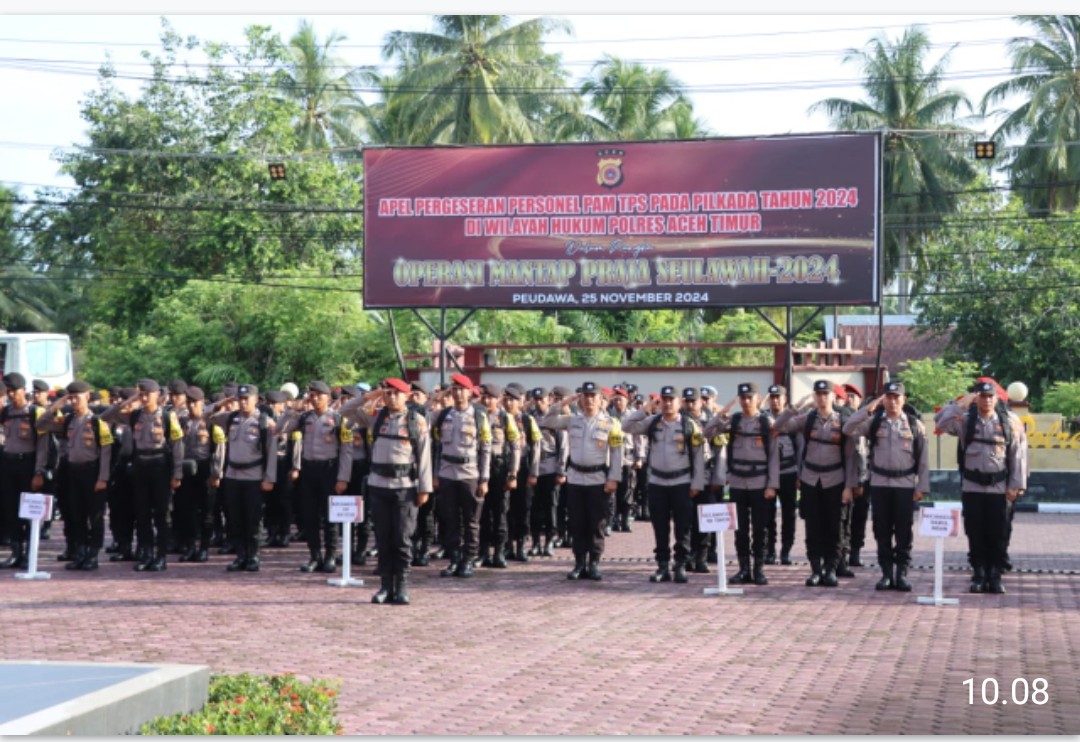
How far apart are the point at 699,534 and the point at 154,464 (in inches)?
219

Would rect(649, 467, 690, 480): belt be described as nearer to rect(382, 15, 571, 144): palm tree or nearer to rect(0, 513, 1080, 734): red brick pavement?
rect(0, 513, 1080, 734): red brick pavement

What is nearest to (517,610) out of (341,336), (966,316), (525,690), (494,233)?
(525,690)

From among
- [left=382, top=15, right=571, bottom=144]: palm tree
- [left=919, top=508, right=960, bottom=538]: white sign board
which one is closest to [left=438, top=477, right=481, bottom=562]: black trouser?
[left=919, top=508, right=960, bottom=538]: white sign board

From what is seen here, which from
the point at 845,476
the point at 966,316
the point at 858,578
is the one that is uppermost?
the point at 966,316

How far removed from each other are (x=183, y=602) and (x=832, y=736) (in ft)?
23.1

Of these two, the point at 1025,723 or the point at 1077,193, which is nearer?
the point at 1025,723

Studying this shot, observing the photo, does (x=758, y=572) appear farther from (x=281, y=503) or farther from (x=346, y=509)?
(x=281, y=503)

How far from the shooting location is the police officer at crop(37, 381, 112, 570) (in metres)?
15.9

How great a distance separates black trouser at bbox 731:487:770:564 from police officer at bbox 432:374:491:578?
2.47 metres

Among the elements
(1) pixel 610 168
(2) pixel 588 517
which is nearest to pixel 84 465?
(2) pixel 588 517

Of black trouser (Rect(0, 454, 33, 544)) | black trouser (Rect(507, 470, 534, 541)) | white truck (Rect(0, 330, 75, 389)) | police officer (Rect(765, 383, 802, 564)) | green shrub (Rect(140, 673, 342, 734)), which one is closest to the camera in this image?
green shrub (Rect(140, 673, 342, 734))

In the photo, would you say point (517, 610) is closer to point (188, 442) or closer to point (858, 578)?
point (858, 578)

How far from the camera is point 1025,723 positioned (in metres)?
8.37

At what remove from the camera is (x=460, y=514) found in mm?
15312
